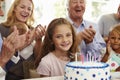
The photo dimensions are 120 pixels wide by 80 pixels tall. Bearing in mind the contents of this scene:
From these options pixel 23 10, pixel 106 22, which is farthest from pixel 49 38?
pixel 106 22

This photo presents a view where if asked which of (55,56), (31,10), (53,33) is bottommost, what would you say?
(55,56)

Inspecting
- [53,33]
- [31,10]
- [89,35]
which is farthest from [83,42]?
[31,10]

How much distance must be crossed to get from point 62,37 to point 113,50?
0.90ft

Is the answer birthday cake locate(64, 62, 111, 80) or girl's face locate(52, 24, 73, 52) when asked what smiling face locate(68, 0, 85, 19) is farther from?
birthday cake locate(64, 62, 111, 80)

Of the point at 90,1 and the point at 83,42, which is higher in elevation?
the point at 90,1

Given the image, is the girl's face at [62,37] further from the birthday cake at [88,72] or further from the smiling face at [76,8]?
the birthday cake at [88,72]

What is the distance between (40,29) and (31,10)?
86 millimetres

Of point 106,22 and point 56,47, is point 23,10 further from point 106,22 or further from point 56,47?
point 106,22

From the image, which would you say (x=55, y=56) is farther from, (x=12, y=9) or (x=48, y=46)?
(x=12, y=9)

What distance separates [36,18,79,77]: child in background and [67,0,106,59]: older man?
0.12 ft

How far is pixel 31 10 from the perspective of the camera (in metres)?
0.96

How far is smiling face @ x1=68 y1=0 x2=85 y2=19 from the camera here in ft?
3.31

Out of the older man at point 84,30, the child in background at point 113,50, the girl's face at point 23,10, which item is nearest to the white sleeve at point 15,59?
the girl's face at point 23,10

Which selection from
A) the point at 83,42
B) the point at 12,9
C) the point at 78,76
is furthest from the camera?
the point at 83,42
